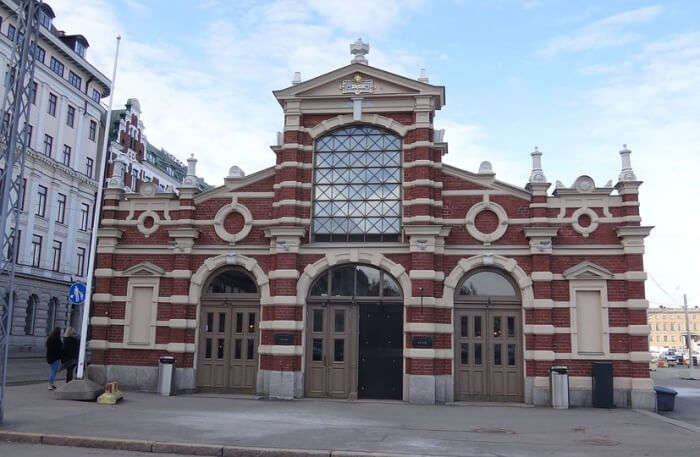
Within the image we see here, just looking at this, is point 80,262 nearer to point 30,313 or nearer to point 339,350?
point 30,313

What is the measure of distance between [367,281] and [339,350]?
2254mm

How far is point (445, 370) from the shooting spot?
1914 cm

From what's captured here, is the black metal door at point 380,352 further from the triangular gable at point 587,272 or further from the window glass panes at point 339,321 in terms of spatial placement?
the triangular gable at point 587,272

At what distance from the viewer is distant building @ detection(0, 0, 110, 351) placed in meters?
41.5

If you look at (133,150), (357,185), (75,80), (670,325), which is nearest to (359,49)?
(357,185)

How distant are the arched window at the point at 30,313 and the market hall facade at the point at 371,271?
24.3 m

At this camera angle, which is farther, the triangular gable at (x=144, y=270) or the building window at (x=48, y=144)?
the building window at (x=48, y=144)

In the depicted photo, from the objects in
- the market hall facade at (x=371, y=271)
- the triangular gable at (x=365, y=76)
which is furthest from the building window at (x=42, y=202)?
the triangular gable at (x=365, y=76)

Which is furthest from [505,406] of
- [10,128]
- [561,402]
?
[10,128]

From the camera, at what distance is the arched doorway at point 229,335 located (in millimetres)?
20453

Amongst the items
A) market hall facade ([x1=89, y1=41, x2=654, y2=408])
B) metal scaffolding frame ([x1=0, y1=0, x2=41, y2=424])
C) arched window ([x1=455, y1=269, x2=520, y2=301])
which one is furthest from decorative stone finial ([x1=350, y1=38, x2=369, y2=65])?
metal scaffolding frame ([x1=0, y1=0, x2=41, y2=424])

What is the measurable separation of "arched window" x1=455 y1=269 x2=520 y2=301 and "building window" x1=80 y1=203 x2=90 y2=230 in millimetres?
36906

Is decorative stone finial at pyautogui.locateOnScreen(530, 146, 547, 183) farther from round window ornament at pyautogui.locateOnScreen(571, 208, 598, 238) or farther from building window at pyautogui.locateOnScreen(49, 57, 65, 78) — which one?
building window at pyautogui.locateOnScreen(49, 57, 65, 78)

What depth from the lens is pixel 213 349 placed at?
2069cm
